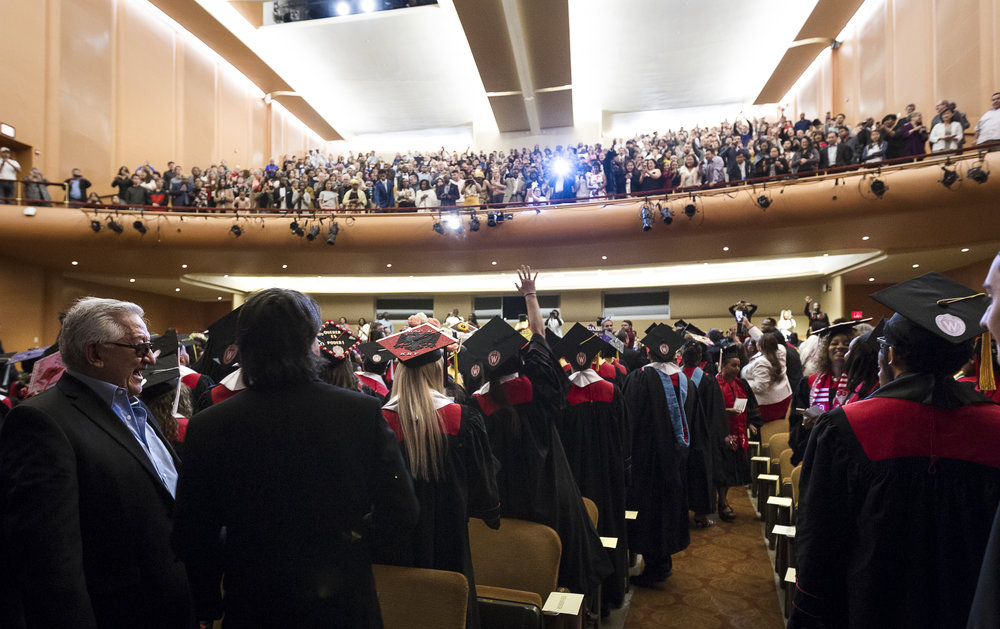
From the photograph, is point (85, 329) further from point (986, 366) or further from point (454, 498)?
point (986, 366)

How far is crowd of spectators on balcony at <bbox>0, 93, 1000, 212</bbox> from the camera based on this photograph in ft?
38.1

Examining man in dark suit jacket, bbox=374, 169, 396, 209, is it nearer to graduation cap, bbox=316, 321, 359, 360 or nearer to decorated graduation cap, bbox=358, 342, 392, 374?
decorated graduation cap, bbox=358, 342, 392, 374

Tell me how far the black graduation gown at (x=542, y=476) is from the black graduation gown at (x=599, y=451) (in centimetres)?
83

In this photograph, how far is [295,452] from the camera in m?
1.39

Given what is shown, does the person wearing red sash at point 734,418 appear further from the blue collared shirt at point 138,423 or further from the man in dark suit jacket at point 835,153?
the man in dark suit jacket at point 835,153

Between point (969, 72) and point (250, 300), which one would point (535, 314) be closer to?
point (250, 300)

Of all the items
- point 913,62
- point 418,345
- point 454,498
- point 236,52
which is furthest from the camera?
point 236,52

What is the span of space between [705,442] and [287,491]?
14.2ft

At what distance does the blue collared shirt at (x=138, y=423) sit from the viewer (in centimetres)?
173

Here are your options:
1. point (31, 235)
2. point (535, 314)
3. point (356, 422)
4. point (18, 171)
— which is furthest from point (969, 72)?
point (18, 171)

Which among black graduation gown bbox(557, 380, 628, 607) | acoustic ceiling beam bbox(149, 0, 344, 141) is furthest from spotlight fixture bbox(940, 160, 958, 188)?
acoustic ceiling beam bbox(149, 0, 344, 141)

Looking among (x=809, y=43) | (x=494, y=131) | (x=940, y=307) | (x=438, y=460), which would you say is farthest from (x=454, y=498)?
(x=494, y=131)

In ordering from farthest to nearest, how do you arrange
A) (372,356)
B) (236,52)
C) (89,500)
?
(236,52) < (372,356) < (89,500)

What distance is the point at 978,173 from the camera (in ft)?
30.8
